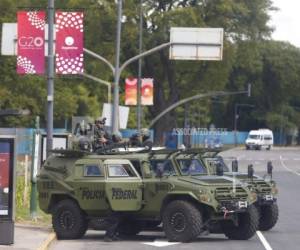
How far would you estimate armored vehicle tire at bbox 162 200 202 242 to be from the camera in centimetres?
1841

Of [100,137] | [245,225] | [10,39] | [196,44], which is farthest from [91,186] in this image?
[196,44]

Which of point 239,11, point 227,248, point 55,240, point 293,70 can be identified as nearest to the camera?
point 227,248

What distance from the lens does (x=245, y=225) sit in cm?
1942

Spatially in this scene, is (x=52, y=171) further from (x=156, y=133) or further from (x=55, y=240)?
(x=156, y=133)

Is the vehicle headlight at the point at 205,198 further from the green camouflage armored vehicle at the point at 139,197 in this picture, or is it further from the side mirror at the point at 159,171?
the side mirror at the point at 159,171

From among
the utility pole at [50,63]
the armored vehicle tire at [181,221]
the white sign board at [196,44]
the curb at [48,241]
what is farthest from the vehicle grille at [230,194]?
the white sign board at [196,44]

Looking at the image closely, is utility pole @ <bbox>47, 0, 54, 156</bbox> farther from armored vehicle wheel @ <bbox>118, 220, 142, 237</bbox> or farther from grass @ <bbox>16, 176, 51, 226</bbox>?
armored vehicle wheel @ <bbox>118, 220, 142, 237</bbox>

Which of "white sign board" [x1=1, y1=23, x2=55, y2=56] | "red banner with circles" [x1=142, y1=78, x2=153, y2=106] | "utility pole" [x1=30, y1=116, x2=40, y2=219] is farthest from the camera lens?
"red banner with circles" [x1=142, y1=78, x2=153, y2=106]

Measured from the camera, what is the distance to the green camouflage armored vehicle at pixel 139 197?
18.5m

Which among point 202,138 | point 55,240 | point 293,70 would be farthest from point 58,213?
point 293,70

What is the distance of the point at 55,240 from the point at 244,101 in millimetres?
111165

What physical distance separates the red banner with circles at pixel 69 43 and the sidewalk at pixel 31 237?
194 inches

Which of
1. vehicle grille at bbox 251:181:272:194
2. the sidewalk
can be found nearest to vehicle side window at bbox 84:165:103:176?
A: the sidewalk

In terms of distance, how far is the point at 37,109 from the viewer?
6850 centimetres
